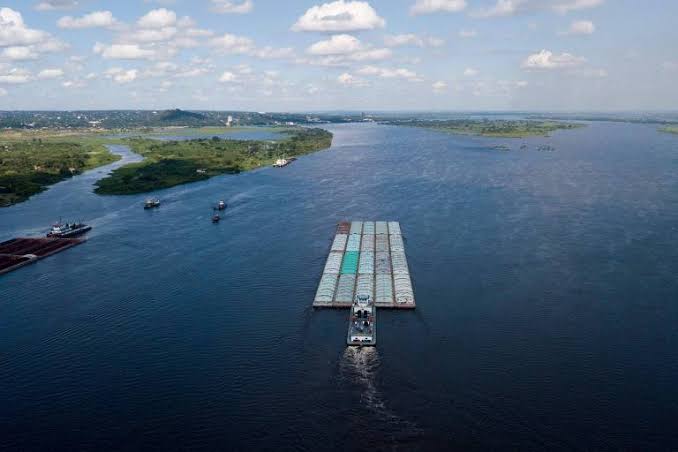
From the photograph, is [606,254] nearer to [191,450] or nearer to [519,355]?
[519,355]

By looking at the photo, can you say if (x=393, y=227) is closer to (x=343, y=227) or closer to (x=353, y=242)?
(x=343, y=227)

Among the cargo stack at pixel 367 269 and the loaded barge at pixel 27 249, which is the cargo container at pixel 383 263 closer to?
the cargo stack at pixel 367 269

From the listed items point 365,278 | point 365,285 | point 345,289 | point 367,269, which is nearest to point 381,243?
point 367,269

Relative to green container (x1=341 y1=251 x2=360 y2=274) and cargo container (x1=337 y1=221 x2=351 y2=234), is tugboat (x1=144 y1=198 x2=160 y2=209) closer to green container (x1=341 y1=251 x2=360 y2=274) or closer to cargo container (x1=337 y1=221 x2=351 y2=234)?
cargo container (x1=337 y1=221 x2=351 y2=234)

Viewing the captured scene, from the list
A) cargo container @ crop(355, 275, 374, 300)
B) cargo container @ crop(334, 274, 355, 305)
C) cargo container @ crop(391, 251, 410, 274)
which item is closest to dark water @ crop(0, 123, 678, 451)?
cargo container @ crop(391, 251, 410, 274)

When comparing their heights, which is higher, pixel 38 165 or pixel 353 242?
pixel 38 165

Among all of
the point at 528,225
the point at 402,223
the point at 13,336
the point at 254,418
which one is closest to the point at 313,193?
the point at 402,223
